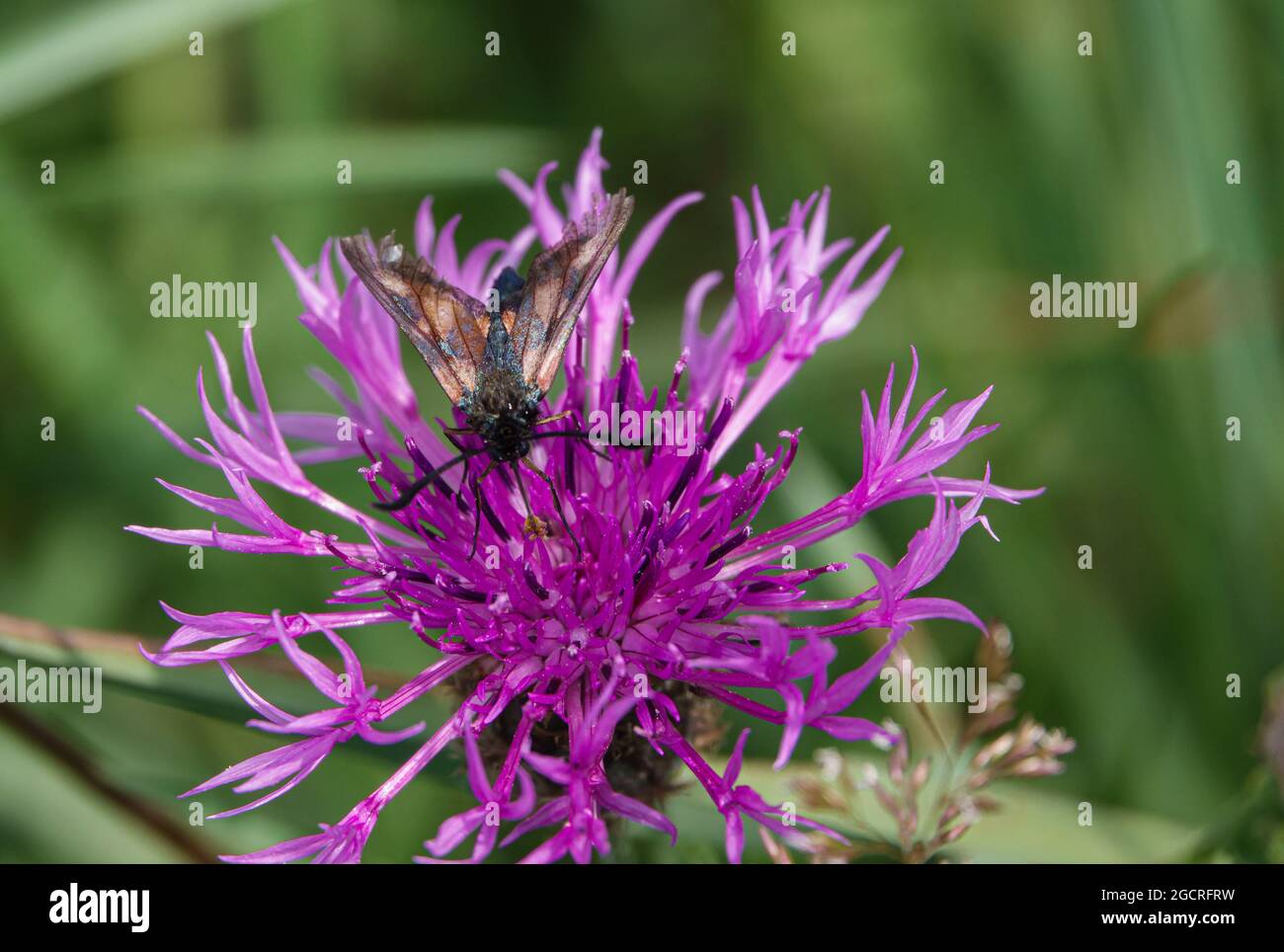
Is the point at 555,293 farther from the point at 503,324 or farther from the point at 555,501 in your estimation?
the point at 555,501

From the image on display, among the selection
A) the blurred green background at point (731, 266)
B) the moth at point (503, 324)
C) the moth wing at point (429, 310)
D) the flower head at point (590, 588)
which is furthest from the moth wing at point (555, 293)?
the blurred green background at point (731, 266)

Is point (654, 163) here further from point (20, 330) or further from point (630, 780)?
point (630, 780)

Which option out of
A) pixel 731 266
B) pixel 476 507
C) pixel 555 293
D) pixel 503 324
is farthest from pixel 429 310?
pixel 731 266

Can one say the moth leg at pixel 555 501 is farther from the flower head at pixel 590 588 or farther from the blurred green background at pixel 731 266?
the blurred green background at pixel 731 266

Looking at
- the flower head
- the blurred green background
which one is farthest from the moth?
the blurred green background

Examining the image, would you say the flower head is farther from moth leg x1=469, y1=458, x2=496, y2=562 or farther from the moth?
the moth

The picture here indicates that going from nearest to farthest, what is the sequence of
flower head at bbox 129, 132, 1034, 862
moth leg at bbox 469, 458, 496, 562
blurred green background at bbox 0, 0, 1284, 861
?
flower head at bbox 129, 132, 1034, 862 → moth leg at bbox 469, 458, 496, 562 → blurred green background at bbox 0, 0, 1284, 861
